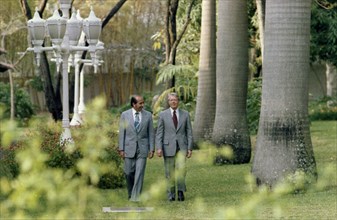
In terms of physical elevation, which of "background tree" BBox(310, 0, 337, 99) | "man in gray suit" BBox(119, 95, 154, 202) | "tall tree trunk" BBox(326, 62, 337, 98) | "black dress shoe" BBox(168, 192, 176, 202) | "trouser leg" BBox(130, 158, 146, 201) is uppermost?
"background tree" BBox(310, 0, 337, 99)

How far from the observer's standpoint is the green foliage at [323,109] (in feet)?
153

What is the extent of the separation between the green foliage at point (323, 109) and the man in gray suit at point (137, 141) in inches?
1188

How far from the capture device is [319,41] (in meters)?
40.1

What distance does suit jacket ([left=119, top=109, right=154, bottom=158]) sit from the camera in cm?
1583

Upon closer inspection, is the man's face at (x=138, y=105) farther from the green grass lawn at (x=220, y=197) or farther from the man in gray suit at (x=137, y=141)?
the green grass lawn at (x=220, y=197)

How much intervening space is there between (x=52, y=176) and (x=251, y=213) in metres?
1.27

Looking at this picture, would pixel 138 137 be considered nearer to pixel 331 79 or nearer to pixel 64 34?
pixel 64 34

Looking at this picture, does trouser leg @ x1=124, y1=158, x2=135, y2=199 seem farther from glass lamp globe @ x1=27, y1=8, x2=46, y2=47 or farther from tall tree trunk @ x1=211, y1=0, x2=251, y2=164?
tall tree trunk @ x1=211, y1=0, x2=251, y2=164

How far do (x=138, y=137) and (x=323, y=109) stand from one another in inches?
1282

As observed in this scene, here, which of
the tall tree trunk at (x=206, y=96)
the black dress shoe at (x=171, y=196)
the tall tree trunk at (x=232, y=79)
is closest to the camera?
the black dress shoe at (x=171, y=196)

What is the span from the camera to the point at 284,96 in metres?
17.0

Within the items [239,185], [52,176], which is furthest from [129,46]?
[52,176]

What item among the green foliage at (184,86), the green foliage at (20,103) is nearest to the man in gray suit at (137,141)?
the green foliage at (184,86)

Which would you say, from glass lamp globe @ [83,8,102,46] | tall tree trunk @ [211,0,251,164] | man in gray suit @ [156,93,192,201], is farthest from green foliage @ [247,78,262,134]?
man in gray suit @ [156,93,192,201]
